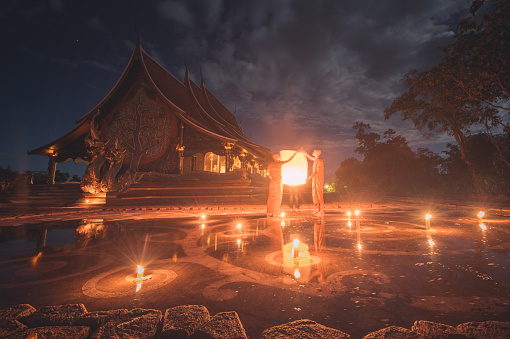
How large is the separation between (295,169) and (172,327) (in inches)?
250

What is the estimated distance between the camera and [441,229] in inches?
224

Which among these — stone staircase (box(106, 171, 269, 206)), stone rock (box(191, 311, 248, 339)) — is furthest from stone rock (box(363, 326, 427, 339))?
stone staircase (box(106, 171, 269, 206))

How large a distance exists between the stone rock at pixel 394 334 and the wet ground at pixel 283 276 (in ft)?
0.43

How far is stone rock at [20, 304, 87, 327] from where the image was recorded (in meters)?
1.79

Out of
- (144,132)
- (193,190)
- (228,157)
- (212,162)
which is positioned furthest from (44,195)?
(212,162)

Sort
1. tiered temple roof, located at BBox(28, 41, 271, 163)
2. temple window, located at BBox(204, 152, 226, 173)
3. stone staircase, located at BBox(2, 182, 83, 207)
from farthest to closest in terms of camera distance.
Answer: temple window, located at BBox(204, 152, 226, 173) → tiered temple roof, located at BBox(28, 41, 271, 163) → stone staircase, located at BBox(2, 182, 83, 207)

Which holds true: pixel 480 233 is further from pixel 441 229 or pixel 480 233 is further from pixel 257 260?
pixel 257 260

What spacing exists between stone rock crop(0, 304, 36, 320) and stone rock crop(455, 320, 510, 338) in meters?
3.21

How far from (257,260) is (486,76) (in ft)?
38.8

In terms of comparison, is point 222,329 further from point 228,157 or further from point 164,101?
point 164,101

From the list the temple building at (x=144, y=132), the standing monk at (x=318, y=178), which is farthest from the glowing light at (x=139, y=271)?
the temple building at (x=144, y=132)

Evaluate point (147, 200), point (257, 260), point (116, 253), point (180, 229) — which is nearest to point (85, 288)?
point (116, 253)

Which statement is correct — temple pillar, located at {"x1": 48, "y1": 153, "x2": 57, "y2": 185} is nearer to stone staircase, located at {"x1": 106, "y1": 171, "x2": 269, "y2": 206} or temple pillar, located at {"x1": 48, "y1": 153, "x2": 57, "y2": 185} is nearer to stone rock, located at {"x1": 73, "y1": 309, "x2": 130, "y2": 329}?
stone staircase, located at {"x1": 106, "y1": 171, "x2": 269, "y2": 206}

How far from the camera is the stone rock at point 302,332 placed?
1564 millimetres
